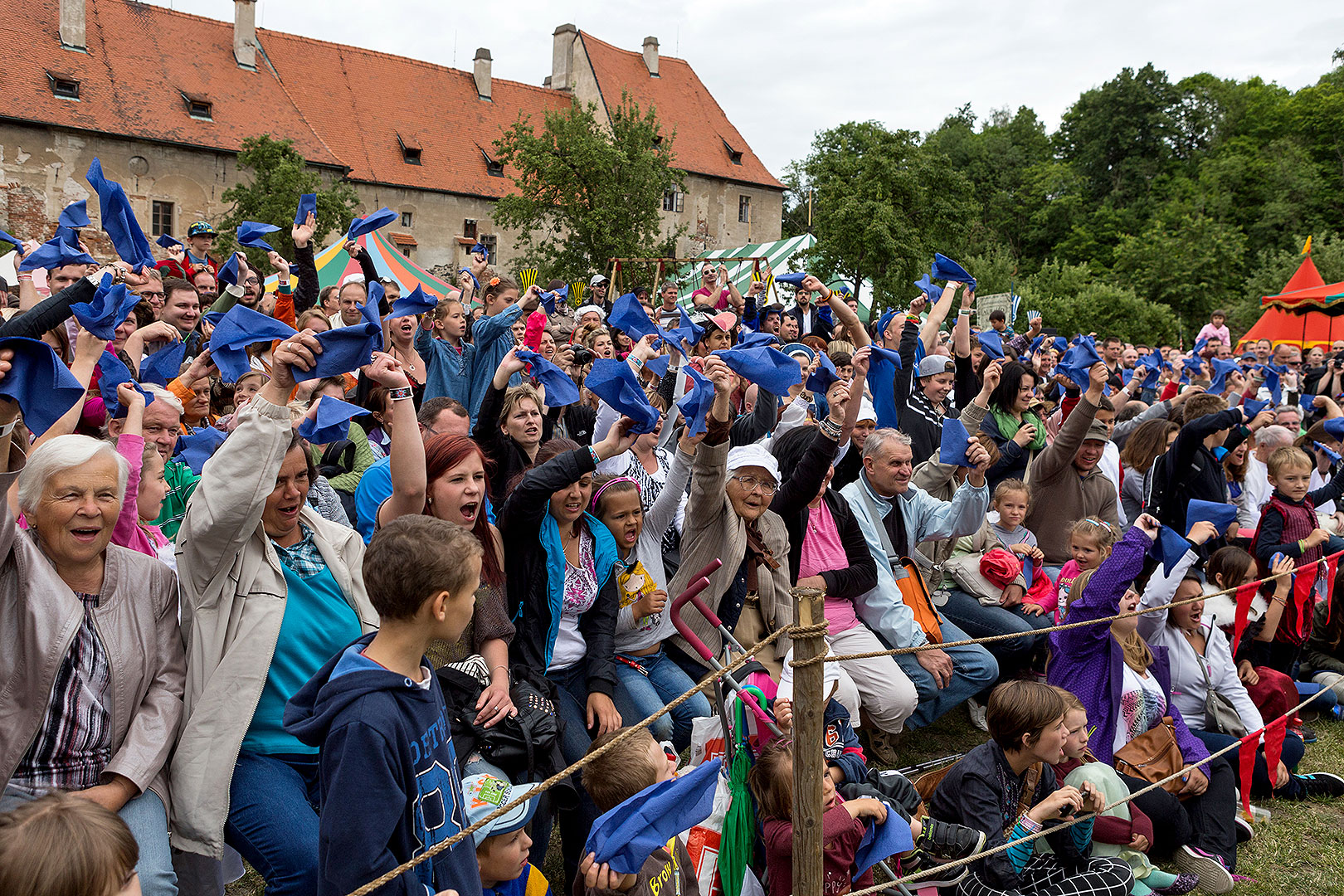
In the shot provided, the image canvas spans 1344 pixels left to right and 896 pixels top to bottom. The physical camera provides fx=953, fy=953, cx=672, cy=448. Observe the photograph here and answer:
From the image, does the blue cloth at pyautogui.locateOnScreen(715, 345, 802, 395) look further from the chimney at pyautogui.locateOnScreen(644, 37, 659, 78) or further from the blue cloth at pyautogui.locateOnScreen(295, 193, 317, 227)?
the chimney at pyautogui.locateOnScreen(644, 37, 659, 78)

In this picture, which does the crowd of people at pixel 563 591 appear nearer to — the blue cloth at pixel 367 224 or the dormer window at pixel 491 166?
the blue cloth at pixel 367 224

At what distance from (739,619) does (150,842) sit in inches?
100

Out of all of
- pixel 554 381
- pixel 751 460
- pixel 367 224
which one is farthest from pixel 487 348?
pixel 751 460

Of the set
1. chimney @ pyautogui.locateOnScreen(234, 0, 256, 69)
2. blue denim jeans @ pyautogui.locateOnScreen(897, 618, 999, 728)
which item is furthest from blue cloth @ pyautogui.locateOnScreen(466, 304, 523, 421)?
chimney @ pyautogui.locateOnScreen(234, 0, 256, 69)

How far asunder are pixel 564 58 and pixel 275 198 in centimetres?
2604

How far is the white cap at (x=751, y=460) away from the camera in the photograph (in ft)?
14.1

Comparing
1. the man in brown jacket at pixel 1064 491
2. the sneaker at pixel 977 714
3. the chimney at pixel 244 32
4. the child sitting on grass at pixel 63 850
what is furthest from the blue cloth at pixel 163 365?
the chimney at pixel 244 32

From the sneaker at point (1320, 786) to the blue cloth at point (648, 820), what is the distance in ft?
13.3

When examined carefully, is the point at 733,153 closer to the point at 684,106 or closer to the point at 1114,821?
the point at 684,106

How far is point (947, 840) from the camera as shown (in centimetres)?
346

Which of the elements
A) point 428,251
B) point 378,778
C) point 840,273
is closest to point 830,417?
point 378,778

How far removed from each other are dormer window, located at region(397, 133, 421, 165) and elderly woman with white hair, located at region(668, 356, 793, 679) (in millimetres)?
38559

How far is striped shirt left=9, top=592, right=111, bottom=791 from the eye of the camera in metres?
2.46

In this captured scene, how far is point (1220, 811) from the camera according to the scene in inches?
172
